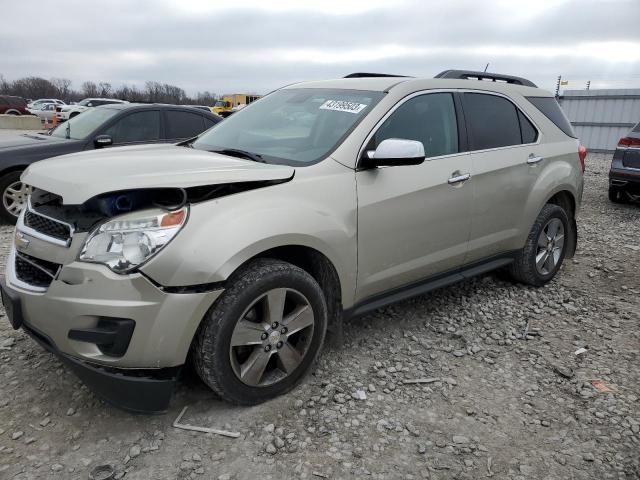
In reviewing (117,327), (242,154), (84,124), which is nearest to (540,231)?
(242,154)

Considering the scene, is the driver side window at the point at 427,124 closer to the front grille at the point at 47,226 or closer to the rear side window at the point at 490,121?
the rear side window at the point at 490,121

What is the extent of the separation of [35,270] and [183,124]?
16.9ft

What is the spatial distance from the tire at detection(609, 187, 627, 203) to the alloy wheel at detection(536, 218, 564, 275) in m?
5.02

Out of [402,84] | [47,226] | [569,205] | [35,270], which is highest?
[402,84]

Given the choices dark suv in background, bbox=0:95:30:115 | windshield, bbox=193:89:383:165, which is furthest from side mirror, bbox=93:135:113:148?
dark suv in background, bbox=0:95:30:115

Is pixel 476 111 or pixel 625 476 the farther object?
pixel 476 111

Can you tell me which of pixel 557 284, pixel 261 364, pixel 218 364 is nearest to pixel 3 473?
pixel 218 364

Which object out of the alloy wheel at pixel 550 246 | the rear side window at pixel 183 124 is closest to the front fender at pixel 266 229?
the alloy wheel at pixel 550 246

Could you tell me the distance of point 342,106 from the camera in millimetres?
3207

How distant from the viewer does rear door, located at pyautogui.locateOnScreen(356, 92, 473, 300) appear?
2934mm

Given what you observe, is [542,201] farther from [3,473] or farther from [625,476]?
[3,473]

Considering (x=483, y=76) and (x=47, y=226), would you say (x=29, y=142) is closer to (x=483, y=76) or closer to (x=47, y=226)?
(x=47, y=226)

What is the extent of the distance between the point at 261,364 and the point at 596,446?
5.59 ft

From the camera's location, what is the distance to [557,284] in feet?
15.1
